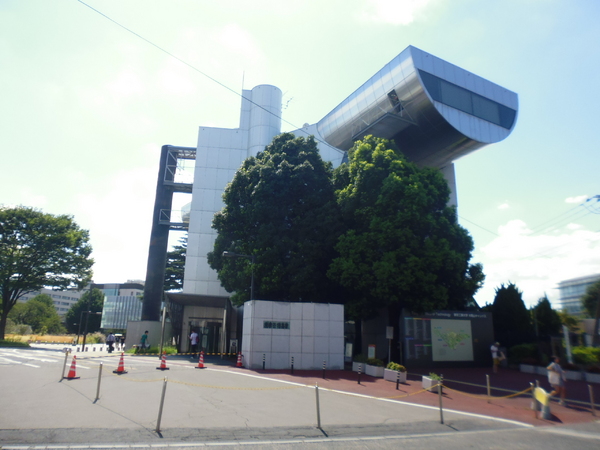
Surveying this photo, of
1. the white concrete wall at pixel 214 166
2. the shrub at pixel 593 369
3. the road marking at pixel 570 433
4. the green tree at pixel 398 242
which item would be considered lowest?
the road marking at pixel 570 433

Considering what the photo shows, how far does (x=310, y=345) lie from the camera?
21.4 m

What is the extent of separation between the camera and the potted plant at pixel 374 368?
758 inches

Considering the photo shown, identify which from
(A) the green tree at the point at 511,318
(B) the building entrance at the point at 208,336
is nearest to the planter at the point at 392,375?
(A) the green tree at the point at 511,318

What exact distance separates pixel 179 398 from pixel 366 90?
29.4 meters

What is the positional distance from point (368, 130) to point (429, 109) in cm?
503

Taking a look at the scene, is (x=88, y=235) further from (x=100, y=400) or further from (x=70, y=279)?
(x=100, y=400)

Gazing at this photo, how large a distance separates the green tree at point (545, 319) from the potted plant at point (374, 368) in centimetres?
1552

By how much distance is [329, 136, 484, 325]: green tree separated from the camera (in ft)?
76.3

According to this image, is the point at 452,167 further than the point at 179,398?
Yes

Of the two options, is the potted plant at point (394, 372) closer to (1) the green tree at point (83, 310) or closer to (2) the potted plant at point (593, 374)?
(2) the potted plant at point (593, 374)

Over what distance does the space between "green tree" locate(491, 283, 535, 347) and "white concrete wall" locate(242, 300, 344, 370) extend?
14.6m

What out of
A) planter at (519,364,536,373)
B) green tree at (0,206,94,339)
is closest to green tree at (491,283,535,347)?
planter at (519,364,536,373)

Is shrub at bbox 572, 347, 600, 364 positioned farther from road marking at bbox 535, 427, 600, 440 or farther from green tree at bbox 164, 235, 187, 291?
green tree at bbox 164, 235, 187, 291

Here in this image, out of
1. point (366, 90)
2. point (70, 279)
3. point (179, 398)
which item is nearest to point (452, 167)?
point (366, 90)
